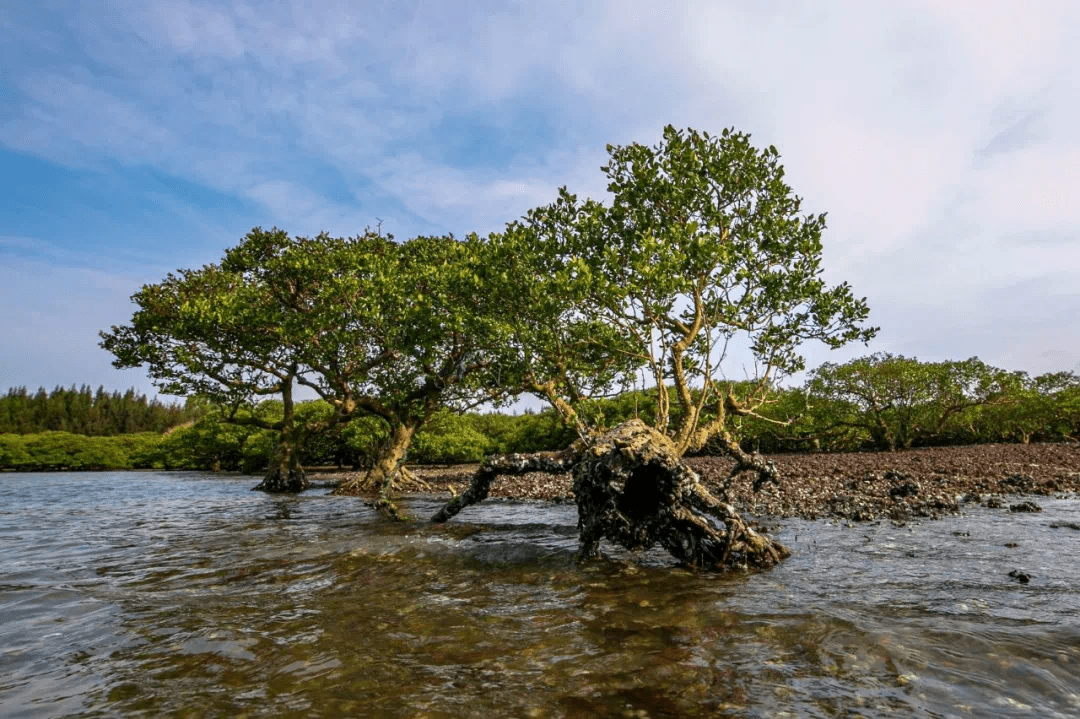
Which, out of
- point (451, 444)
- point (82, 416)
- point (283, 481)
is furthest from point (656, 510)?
point (82, 416)

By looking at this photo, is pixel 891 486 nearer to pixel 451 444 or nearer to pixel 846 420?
pixel 846 420

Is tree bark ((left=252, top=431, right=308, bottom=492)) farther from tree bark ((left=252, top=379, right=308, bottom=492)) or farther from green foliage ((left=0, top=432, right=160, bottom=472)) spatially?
green foliage ((left=0, top=432, right=160, bottom=472))

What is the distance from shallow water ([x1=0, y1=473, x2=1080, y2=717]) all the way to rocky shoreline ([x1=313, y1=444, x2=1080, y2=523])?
2651 millimetres

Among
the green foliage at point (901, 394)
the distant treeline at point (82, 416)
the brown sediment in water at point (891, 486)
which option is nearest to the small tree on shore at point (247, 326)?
the brown sediment in water at point (891, 486)

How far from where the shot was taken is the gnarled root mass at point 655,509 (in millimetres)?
11461

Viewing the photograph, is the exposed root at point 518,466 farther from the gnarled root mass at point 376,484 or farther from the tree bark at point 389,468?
the tree bark at point 389,468

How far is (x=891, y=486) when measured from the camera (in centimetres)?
2058

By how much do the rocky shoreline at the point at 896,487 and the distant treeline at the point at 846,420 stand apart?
7133 millimetres

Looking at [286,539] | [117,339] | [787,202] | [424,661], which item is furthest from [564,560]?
[117,339]

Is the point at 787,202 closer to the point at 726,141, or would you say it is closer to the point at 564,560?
the point at 726,141

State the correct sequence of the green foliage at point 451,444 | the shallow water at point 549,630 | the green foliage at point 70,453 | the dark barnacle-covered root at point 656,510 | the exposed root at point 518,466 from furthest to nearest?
the green foliage at point 70,453 < the green foliage at point 451,444 < the exposed root at point 518,466 < the dark barnacle-covered root at point 656,510 < the shallow water at point 549,630

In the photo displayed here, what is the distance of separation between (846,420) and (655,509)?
40.6 m

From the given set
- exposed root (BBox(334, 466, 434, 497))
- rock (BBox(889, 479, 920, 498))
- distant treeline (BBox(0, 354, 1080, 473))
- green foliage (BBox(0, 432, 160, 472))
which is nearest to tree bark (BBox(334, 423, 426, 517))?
exposed root (BBox(334, 466, 434, 497))

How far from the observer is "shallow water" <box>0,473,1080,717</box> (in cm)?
592
